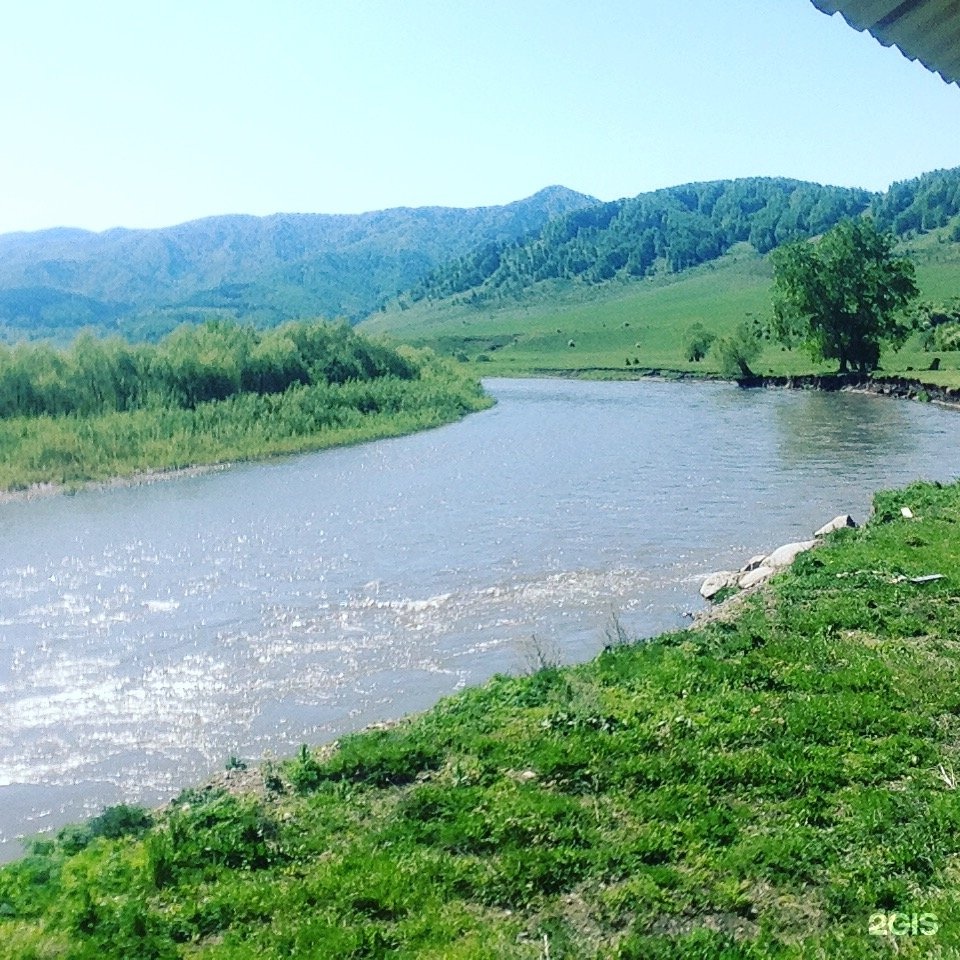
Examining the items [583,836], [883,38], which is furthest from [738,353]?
[883,38]

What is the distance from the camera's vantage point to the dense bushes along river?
44.6 metres

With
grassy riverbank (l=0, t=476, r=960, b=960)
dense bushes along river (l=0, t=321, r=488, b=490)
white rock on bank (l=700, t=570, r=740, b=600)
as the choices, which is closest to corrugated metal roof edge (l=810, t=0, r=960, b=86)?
grassy riverbank (l=0, t=476, r=960, b=960)

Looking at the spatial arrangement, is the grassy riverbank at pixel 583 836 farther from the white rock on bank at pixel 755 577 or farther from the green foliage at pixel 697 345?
the green foliage at pixel 697 345

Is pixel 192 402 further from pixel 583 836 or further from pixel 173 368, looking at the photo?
pixel 583 836

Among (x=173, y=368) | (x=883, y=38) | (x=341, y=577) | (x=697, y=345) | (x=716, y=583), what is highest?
(x=883, y=38)

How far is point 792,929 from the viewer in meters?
7.43

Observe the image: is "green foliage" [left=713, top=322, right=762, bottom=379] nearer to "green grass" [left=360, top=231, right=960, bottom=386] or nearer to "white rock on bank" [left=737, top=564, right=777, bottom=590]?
"green grass" [left=360, top=231, right=960, bottom=386]

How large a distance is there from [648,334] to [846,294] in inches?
2782

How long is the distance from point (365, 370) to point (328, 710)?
5657cm

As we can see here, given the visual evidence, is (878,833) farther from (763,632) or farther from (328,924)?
(763,632)

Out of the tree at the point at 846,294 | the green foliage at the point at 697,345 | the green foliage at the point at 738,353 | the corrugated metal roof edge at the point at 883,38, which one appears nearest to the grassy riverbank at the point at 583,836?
the corrugated metal roof edge at the point at 883,38

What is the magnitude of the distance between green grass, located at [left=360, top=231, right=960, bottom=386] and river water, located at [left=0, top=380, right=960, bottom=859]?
30.1 meters

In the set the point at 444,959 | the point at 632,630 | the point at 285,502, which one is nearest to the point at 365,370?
the point at 285,502

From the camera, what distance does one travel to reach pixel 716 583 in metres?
20.4
